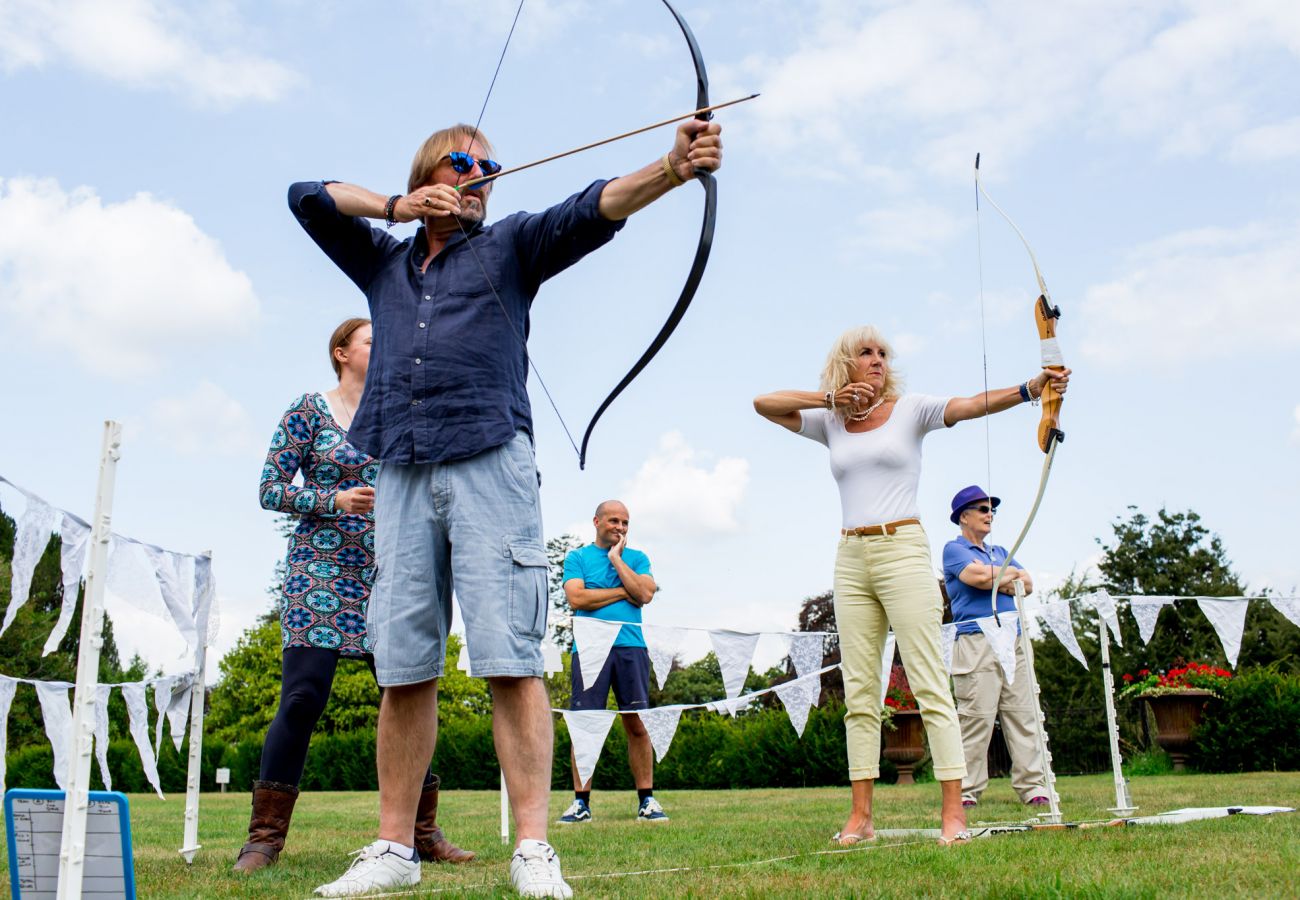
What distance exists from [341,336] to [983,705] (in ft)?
13.7

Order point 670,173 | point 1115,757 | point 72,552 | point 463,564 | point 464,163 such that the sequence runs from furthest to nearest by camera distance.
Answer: point 1115,757 → point 72,552 → point 464,163 → point 463,564 → point 670,173

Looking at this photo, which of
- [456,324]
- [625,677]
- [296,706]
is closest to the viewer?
[456,324]

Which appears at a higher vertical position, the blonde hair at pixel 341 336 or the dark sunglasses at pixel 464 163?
the dark sunglasses at pixel 464 163

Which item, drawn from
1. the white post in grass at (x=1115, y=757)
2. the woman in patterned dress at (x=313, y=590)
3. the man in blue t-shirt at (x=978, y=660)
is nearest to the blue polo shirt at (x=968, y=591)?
the man in blue t-shirt at (x=978, y=660)

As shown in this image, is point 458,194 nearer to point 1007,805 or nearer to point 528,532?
point 528,532

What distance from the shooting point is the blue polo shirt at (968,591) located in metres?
6.20

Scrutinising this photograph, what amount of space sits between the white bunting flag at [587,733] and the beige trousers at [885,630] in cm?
198

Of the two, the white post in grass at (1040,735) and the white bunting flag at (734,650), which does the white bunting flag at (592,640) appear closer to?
the white bunting flag at (734,650)

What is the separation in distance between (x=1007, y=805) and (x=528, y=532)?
4.29 m

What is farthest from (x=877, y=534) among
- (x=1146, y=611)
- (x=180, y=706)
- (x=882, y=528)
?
(x=1146, y=611)

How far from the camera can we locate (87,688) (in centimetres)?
186

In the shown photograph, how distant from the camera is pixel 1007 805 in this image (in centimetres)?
598

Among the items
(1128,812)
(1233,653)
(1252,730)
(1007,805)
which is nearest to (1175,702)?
(1252,730)

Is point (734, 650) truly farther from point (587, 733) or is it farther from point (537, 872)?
point (537, 872)
